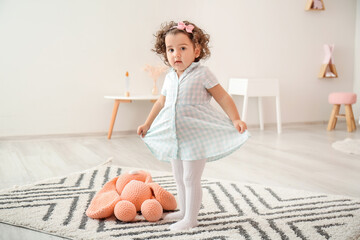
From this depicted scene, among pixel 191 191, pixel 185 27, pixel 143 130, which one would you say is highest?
pixel 185 27

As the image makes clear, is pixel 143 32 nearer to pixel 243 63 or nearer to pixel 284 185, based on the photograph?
pixel 243 63

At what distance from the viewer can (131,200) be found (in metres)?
1.47

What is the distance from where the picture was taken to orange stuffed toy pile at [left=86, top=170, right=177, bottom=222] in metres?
1.39

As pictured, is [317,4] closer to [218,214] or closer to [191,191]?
[218,214]

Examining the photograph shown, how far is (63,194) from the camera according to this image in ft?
5.61

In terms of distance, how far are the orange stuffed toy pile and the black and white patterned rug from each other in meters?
0.03

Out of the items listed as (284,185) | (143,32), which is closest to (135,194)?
(284,185)

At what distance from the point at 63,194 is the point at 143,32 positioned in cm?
222

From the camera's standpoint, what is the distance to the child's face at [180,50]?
1322 mm

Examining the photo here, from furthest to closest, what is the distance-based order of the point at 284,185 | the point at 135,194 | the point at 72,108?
the point at 72,108 → the point at 284,185 → the point at 135,194

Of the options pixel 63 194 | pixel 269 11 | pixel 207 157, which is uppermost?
pixel 269 11

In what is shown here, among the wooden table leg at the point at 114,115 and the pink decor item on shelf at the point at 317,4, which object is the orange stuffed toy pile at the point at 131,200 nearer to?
the wooden table leg at the point at 114,115

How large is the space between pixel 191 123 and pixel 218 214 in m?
0.41

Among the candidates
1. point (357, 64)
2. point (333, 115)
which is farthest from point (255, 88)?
point (357, 64)
